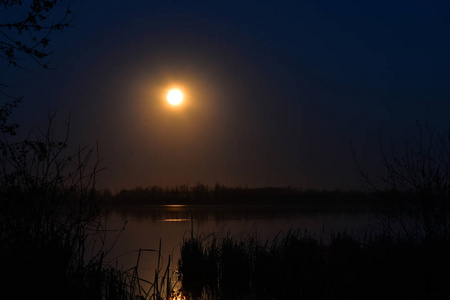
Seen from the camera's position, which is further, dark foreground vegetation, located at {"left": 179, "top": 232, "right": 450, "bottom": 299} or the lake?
the lake

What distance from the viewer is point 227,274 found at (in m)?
10.8

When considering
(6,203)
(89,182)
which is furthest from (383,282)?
(6,203)

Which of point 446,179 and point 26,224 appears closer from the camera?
point 26,224

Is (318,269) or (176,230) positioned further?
(176,230)

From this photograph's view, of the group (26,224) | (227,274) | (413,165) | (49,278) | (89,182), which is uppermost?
(413,165)

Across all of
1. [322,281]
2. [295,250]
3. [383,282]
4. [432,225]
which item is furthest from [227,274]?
[432,225]

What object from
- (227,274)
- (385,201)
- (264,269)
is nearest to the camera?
(385,201)

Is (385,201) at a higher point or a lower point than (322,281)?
higher

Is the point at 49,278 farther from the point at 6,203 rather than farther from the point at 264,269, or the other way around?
the point at 264,269

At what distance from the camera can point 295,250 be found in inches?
405

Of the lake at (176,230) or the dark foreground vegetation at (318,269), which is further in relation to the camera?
the lake at (176,230)

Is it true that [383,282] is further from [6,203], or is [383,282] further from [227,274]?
[6,203]

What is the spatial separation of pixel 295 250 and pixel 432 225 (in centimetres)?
306

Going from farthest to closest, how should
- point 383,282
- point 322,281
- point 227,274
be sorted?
point 227,274
point 322,281
point 383,282
